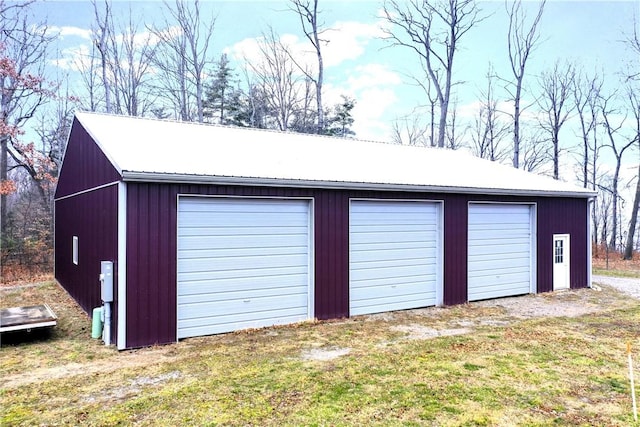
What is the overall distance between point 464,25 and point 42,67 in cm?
1917

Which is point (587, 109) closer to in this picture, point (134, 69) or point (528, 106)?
point (528, 106)

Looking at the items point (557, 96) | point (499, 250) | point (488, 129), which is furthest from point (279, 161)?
point (557, 96)

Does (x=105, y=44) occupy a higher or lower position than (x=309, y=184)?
higher

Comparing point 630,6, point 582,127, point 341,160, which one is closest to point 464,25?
point 630,6

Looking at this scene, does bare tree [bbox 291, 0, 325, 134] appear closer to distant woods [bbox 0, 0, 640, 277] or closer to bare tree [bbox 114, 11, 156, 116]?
distant woods [bbox 0, 0, 640, 277]

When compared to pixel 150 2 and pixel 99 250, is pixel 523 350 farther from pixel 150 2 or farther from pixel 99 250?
pixel 150 2

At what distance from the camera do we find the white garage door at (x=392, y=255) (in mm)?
8195

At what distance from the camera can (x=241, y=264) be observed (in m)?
7.09

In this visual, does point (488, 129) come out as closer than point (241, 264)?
No

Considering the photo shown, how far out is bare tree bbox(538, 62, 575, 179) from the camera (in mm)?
24219

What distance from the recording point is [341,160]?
9352 millimetres

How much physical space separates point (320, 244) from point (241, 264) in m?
1.49

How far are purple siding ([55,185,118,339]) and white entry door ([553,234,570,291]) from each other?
10433 mm

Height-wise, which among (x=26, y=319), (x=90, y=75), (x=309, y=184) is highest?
(x=90, y=75)
